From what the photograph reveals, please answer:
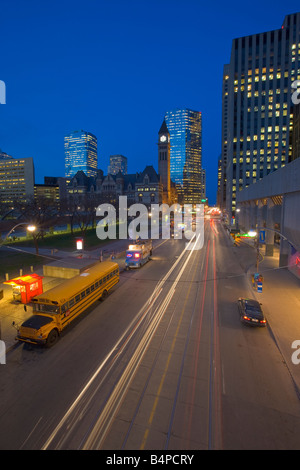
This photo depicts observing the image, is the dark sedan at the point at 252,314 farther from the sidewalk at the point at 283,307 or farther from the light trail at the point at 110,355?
the light trail at the point at 110,355

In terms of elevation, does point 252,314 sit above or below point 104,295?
above

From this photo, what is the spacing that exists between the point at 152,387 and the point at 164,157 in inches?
5453

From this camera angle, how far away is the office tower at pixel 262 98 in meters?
98.2

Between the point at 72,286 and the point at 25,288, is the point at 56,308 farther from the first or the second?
the point at 25,288

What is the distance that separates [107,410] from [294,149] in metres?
128

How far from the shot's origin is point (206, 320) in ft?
49.9

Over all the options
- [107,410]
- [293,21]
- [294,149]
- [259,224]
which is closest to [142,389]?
[107,410]

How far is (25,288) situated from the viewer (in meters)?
17.8

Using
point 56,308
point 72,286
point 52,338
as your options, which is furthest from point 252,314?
point 52,338


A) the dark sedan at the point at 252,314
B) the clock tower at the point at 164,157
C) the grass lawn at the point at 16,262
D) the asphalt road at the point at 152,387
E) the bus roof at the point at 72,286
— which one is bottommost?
the asphalt road at the point at 152,387

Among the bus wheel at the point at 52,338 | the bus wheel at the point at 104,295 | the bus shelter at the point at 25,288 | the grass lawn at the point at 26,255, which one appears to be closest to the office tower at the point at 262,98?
the grass lawn at the point at 26,255

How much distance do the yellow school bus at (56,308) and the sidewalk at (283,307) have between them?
1189 centimetres

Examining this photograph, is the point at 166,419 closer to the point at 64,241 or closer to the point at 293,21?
the point at 64,241

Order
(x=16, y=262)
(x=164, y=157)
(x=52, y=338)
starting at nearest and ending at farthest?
1. (x=52, y=338)
2. (x=16, y=262)
3. (x=164, y=157)
